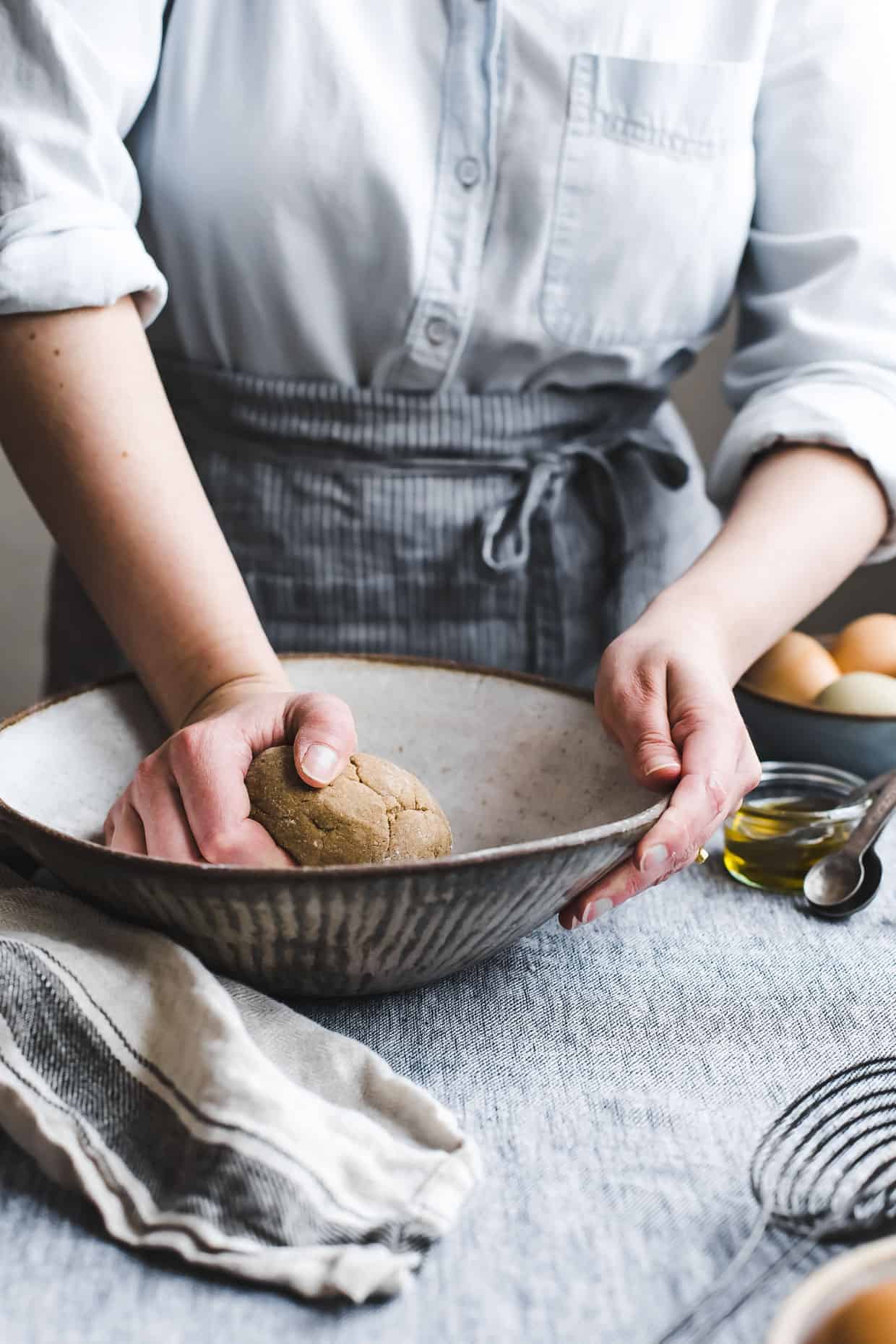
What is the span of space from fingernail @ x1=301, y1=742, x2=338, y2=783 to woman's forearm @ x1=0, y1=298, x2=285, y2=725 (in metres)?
0.13

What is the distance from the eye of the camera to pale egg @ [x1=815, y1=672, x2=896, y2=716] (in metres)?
0.87

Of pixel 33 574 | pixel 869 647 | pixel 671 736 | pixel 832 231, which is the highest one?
pixel 832 231

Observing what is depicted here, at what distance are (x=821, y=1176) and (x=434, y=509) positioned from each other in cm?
61

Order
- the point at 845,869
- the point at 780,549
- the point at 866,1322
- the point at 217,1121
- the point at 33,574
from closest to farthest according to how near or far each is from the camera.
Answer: the point at 866,1322 → the point at 217,1121 → the point at 845,869 → the point at 780,549 → the point at 33,574

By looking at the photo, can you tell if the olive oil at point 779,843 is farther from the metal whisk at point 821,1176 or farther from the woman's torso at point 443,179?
the woman's torso at point 443,179

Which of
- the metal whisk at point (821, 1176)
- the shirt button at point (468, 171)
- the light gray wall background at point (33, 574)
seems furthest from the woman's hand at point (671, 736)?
the light gray wall background at point (33, 574)

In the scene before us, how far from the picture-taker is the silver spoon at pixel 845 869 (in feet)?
2.31

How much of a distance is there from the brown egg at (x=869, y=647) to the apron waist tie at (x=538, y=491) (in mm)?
201

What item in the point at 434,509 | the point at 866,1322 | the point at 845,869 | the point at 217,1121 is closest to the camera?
the point at 866,1322

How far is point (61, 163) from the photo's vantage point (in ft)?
2.42

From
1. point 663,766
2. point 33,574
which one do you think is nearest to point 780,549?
point 663,766

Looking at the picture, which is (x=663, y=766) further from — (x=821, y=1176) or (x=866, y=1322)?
(x=866, y=1322)

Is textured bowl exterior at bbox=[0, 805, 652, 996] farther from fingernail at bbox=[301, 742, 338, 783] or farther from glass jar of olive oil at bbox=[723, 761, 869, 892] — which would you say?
glass jar of olive oil at bbox=[723, 761, 869, 892]

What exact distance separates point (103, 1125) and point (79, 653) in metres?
0.70
